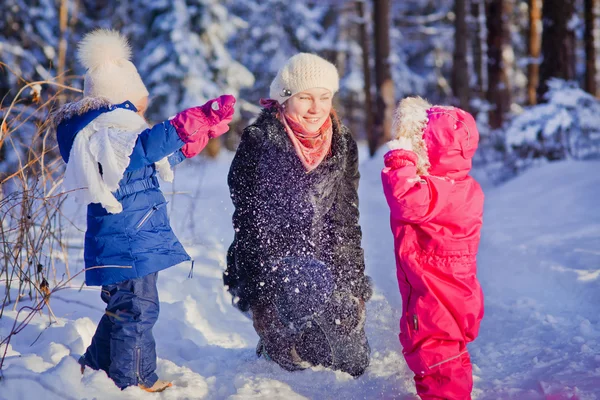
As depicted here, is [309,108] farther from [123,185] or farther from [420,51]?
[420,51]

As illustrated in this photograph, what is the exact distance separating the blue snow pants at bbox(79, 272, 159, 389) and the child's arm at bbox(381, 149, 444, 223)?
4.57ft

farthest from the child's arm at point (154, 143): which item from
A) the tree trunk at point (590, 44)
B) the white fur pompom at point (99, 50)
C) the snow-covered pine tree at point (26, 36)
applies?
the tree trunk at point (590, 44)

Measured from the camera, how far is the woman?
360 cm

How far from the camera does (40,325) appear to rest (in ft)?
12.7

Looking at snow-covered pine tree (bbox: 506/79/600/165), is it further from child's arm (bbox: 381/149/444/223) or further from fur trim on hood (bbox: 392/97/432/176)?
child's arm (bbox: 381/149/444/223)

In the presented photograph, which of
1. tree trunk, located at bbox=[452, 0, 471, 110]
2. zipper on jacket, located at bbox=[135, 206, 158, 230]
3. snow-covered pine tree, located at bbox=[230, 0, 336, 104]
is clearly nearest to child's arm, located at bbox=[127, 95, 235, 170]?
zipper on jacket, located at bbox=[135, 206, 158, 230]

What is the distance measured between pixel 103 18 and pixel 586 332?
74.1 feet

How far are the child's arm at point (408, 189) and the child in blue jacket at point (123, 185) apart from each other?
92 centimetres

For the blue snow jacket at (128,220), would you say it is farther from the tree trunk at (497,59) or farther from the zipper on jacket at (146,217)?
the tree trunk at (497,59)

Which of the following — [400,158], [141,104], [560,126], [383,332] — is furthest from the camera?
[560,126]

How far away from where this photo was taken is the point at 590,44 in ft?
50.8

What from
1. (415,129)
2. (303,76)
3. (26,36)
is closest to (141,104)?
(303,76)

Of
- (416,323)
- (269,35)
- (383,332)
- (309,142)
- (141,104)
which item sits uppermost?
(269,35)

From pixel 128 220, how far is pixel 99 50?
99cm
